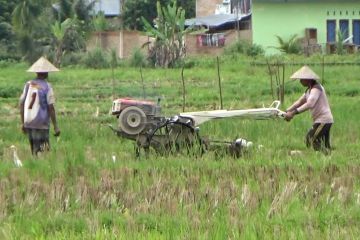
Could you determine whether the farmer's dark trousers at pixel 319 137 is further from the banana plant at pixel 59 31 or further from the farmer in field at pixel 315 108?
the banana plant at pixel 59 31

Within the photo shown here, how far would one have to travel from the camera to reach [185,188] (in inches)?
268

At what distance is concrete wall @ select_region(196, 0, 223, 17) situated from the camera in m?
46.7

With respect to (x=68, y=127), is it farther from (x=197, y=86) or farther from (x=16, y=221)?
(x=197, y=86)

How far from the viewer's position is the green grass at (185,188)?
5305 mm

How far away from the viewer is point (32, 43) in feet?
112

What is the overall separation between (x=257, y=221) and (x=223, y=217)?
28cm

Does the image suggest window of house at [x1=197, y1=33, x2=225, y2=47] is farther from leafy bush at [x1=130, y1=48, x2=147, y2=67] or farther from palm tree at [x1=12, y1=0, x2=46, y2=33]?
palm tree at [x1=12, y1=0, x2=46, y2=33]

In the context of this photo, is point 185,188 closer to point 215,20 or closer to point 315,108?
point 315,108

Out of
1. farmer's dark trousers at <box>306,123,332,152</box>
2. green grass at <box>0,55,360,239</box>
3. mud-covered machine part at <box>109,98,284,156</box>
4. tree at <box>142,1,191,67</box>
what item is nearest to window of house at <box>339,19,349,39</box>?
tree at <box>142,1,191,67</box>

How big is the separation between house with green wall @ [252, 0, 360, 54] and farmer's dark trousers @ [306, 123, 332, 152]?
77.9ft

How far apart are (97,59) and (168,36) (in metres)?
3.21

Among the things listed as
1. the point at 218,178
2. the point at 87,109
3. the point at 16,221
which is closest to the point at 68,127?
the point at 87,109

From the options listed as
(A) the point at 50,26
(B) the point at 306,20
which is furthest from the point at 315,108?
(A) the point at 50,26

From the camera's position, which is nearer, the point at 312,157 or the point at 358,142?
the point at 312,157
